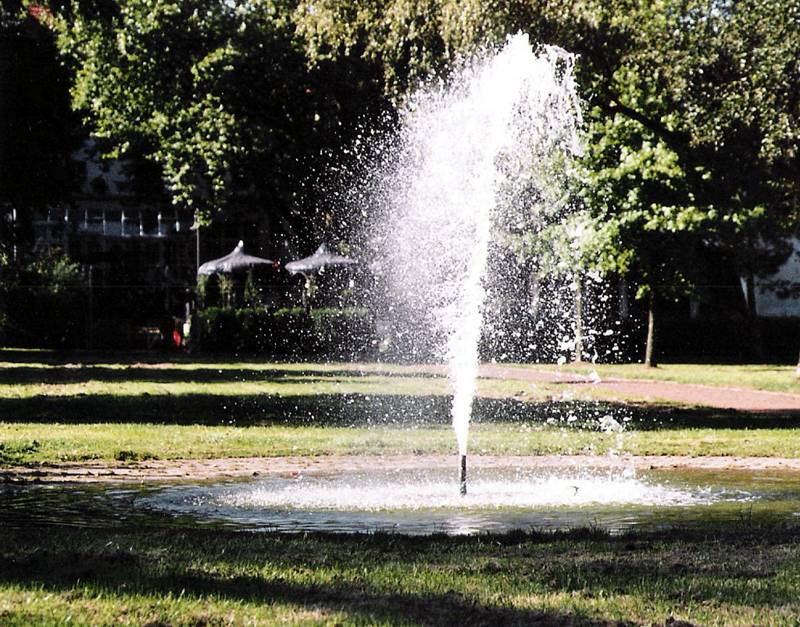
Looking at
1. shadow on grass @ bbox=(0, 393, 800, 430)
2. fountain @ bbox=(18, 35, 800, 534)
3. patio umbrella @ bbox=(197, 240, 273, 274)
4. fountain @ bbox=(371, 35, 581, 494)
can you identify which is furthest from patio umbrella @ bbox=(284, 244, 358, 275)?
shadow on grass @ bbox=(0, 393, 800, 430)

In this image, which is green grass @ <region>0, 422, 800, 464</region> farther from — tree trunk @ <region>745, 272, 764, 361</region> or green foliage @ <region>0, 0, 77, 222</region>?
tree trunk @ <region>745, 272, 764, 361</region>

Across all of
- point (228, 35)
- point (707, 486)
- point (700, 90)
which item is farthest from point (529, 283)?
point (707, 486)

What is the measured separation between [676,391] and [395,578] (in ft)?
63.9

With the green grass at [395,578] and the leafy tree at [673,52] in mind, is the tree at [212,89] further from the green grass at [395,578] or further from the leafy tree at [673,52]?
the green grass at [395,578]

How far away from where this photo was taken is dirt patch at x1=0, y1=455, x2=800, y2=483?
11.7 m

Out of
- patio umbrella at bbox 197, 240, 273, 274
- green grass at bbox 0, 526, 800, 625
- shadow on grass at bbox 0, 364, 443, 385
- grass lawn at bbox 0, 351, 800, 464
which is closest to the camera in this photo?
green grass at bbox 0, 526, 800, 625

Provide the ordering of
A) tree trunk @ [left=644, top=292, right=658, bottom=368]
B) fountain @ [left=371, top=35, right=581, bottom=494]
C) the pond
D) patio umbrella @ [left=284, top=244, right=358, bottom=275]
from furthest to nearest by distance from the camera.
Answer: patio umbrella @ [left=284, top=244, right=358, bottom=275] → tree trunk @ [left=644, top=292, right=658, bottom=368] → fountain @ [left=371, top=35, right=581, bottom=494] → the pond

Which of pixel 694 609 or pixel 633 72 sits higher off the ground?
pixel 633 72

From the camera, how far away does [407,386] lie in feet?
80.9

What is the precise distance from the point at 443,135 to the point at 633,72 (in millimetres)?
3962

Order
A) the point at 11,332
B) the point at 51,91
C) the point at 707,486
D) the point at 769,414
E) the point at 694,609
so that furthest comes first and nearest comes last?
the point at 11,332, the point at 51,91, the point at 769,414, the point at 707,486, the point at 694,609

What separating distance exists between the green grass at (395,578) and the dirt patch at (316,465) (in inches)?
148

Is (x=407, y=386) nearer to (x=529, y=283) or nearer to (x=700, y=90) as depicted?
(x=700, y=90)

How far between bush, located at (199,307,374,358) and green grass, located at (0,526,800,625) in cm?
3053
